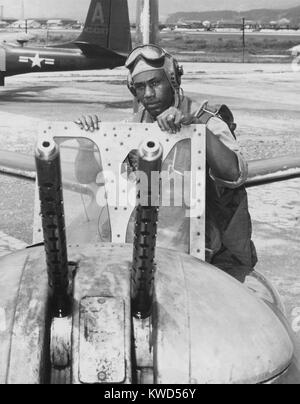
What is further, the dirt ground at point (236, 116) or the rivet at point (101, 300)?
the dirt ground at point (236, 116)

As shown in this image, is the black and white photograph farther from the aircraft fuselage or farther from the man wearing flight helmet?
the aircraft fuselage

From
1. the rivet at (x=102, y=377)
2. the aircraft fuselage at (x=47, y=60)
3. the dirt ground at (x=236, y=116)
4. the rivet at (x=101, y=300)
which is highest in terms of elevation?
the rivet at (x=101, y=300)

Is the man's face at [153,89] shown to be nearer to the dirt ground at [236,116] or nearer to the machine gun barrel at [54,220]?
the machine gun barrel at [54,220]

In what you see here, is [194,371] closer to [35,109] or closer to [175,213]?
[175,213]

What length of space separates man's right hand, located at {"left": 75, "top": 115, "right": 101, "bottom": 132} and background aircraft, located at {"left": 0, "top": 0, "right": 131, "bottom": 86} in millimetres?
21963

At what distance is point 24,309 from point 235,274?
1.37m

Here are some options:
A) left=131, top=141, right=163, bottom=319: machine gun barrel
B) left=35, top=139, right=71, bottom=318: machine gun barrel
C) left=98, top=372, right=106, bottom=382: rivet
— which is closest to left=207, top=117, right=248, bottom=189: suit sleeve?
left=131, top=141, right=163, bottom=319: machine gun barrel

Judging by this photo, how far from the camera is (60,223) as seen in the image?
1704 millimetres

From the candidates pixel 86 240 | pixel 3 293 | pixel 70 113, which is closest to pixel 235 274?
pixel 86 240

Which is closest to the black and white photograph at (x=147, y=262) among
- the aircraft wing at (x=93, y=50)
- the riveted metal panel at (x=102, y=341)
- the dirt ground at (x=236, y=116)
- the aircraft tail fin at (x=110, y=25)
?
the riveted metal panel at (x=102, y=341)

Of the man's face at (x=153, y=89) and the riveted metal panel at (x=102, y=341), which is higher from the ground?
the man's face at (x=153, y=89)

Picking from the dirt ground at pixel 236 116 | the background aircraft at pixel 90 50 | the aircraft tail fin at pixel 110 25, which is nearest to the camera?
the dirt ground at pixel 236 116

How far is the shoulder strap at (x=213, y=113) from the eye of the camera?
3.24 meters

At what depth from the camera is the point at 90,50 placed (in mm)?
25453
